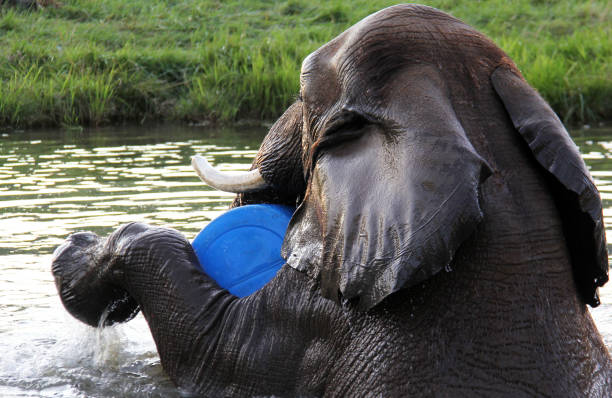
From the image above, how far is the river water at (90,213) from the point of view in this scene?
3.91m

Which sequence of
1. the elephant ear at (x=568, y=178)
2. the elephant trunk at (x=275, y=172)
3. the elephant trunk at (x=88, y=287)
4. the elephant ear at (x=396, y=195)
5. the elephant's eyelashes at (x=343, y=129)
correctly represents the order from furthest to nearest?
the elephant trunk at (x=88, y=287)
the elephant trunk at (x=275, y=172)
the elephant's eyelashes at (x=343, y=129)
the elephant ear at (x=568, y=178)
the elephant ear at (x=396, y=195)

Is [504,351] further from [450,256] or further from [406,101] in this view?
[406,101]

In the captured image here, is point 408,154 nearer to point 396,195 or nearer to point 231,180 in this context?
point 396,195

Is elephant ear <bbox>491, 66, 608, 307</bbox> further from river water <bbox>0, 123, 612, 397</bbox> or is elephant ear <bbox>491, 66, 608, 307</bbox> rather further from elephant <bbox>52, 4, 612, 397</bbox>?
river water <bbox>0, 123, 612, 397</bbox>

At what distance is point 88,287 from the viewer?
140 inches

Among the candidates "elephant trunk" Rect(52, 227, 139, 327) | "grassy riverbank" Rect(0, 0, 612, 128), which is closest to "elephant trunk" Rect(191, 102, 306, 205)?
"elephant trunk" Rect(52, 227, 139, 327)

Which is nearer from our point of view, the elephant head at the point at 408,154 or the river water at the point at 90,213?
the elephant head at the point at 408,154

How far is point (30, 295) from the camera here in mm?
4953

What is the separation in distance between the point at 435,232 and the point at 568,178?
0.43 m

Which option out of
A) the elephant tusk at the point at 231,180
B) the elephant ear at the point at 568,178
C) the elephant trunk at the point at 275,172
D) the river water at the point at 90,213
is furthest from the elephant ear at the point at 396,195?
the river water at the point at 90,213

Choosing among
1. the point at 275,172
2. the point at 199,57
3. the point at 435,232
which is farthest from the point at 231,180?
the point at 199,57

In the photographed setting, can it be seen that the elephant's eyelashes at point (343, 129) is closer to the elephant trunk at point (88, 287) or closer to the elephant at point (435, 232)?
the elephant at point (435, 232)

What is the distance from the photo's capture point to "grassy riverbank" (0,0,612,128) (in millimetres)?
12758

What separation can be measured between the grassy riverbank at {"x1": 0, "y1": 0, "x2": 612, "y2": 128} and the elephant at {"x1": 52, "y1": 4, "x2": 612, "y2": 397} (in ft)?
31.9
